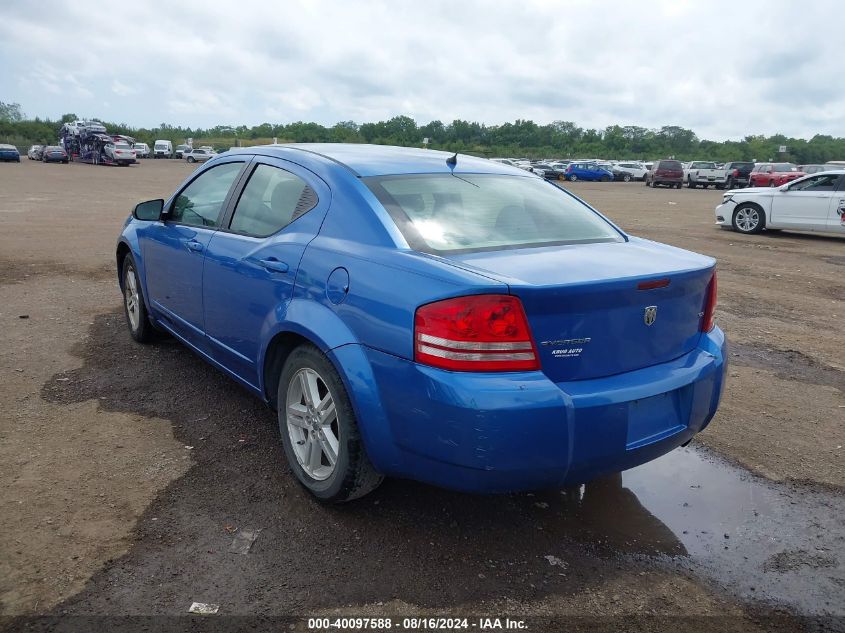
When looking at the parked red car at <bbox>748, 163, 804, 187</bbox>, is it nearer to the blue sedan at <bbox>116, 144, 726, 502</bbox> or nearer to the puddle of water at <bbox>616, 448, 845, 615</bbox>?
the puddle of water at <bbox>616, 448, 845, 615</bbox>

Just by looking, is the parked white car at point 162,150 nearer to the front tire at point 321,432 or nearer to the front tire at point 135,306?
the front tire at point 135,306

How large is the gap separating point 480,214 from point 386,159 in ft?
2.28

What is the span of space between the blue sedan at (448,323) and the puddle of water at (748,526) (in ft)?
1.62

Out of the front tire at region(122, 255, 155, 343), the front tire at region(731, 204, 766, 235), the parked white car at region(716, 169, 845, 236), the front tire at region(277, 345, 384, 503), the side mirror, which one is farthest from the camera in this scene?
the front tire at region(731, 204, 766, 235)

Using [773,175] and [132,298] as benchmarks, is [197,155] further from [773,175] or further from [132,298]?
[132,298]

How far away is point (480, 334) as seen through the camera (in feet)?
8.36

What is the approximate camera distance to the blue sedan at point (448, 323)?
2.56m

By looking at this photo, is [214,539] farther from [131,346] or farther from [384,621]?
[131,346]

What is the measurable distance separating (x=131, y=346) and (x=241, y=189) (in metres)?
2.23

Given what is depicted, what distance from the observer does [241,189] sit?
4.08 meters

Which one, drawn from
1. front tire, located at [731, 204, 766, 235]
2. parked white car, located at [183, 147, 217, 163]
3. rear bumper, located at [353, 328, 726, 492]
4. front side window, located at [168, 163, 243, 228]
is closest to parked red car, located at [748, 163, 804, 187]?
front tire, located at [731, 204, 766, 235]

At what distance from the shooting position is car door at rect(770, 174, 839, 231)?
14.5 metres

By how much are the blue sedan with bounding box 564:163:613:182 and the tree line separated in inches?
1403

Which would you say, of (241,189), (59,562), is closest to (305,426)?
(59,562)
